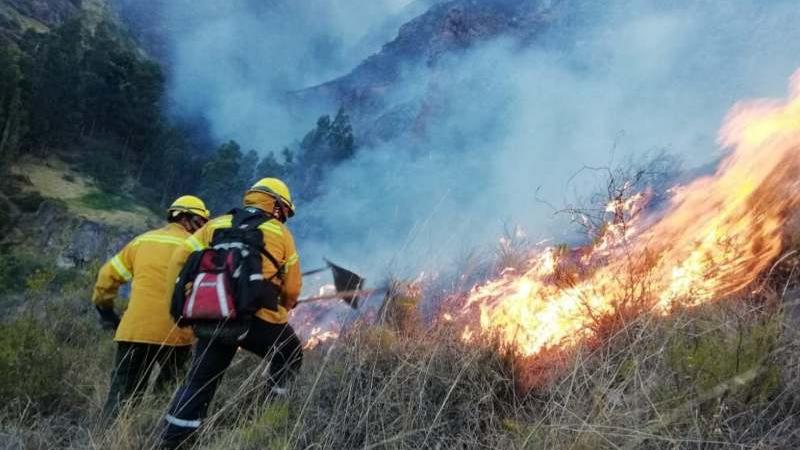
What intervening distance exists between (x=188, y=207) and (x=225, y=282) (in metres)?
1.30

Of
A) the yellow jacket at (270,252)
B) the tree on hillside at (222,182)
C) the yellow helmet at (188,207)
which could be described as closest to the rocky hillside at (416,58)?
the tree on hillside at (222,182)

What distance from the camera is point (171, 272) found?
11.2ft

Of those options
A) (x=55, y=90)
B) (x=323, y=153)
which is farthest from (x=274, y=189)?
(x=55, y=90)

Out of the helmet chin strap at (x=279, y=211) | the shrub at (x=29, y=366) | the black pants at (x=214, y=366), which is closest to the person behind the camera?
the black pants at (x=214, y=366)

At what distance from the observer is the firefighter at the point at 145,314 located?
3.71m

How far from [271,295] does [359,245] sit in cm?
1518

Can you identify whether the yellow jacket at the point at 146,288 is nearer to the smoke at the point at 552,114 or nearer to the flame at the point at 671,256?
the flame at the point at 671,256

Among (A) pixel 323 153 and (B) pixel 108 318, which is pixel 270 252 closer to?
(B) pixel 108 318

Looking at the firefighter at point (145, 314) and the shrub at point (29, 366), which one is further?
the firefighter at point (145, 314)

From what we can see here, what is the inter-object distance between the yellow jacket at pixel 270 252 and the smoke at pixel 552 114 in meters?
Answer: 5.55

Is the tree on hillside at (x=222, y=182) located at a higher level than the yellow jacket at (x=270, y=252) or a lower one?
higher

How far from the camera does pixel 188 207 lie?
4176 millimetres

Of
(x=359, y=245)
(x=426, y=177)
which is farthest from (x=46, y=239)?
(x=426, y=177)

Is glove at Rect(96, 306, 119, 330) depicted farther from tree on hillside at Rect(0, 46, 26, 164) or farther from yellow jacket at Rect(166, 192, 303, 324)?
tree on hillside at Rect(0, 46, 26, 164)
